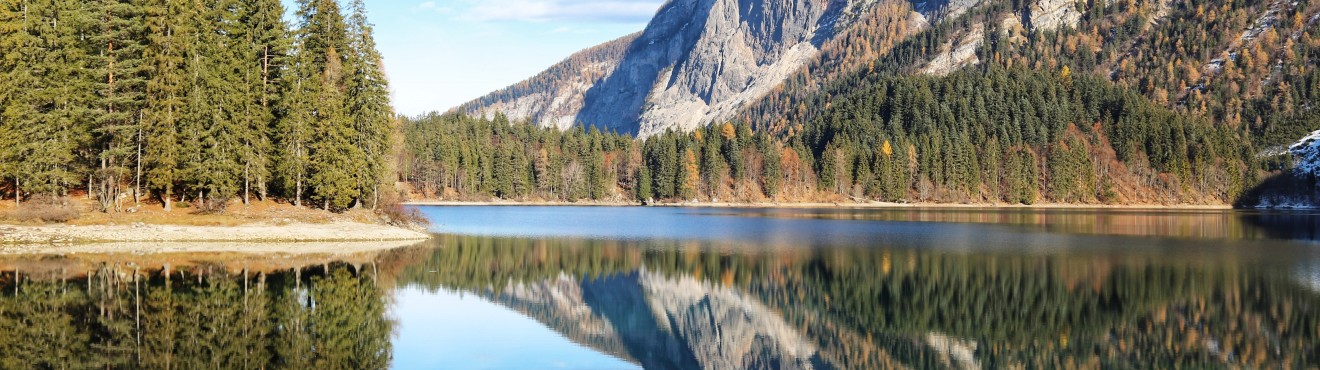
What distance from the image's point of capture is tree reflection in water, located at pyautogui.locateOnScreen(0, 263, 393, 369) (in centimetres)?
2067

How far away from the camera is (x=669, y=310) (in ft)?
111

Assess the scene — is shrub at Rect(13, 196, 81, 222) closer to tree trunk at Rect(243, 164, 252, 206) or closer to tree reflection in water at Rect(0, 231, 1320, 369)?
tree trunk at Rect(243, 164, 252, 206)

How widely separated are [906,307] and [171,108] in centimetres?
4097

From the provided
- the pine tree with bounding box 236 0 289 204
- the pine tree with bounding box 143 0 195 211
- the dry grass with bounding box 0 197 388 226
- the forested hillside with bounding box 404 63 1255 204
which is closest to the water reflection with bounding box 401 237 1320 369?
the dry grass with bounding box 0 197 388 226

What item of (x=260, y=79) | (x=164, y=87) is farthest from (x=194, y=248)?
(x=260, y=79)

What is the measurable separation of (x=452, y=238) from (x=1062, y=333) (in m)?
43.3

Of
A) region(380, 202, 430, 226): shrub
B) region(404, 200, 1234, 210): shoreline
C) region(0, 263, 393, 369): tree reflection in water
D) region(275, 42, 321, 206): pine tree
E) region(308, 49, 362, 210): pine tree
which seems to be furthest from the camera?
region(404, 200, 1234, 210): shoreline

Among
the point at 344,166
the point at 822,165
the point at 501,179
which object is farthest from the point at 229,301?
the point at 822,165

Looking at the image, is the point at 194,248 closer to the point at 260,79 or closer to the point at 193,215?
the point at 193,215

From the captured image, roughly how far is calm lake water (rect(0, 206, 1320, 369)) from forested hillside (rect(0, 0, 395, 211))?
468 inches

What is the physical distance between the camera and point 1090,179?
17912cm

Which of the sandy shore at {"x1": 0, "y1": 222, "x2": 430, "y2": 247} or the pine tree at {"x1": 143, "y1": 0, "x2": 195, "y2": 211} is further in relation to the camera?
the pine tree at {"x1": 143, "y1": 0, "x2": 195, "y2": 211}

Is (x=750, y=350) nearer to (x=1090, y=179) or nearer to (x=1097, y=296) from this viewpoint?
(x=1097, y=296)

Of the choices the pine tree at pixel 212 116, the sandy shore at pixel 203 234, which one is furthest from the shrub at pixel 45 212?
the pine tree at pixel 212 116
